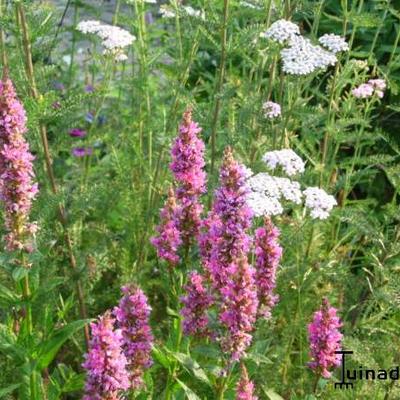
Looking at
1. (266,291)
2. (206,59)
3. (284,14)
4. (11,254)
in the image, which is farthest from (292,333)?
A: (206,59)

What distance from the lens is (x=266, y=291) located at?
2.58m

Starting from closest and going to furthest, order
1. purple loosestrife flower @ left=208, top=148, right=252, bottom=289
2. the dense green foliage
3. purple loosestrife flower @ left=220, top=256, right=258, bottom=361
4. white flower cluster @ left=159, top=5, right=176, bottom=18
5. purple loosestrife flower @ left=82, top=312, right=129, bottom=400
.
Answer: purple loosestrife flower @ left=82, top=312, right=129, bottom=400, purple loosestrife flower @ left=220, top=256, right=258, bottom=361, purple loosestrife flower @ left=208, top=148, right=252, bottom=289, the dense green foliage, white flower cluster @ left=159, top=5, right=176, bottom=18

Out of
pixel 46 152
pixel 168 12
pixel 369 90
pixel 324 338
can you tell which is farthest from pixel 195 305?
pixel 168 12

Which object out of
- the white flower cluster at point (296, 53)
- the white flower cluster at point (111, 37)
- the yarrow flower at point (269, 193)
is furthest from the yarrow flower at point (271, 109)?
the white flower cluster at point (111, 37)

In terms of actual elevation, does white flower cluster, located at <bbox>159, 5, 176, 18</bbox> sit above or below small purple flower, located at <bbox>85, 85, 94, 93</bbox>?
above

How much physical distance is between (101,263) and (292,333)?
915 millimetres

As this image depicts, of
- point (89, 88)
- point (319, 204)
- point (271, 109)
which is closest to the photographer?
point (319, 204)

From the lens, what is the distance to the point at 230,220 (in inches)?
92.7

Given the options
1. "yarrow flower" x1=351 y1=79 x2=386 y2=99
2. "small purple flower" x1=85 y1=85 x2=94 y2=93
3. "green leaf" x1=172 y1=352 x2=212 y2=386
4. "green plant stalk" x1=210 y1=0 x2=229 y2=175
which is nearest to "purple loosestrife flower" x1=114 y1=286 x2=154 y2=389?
"green leaf" x1=172 y1=352 x2=212 y2=386

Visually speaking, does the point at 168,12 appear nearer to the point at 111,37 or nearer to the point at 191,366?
the point at 111,37

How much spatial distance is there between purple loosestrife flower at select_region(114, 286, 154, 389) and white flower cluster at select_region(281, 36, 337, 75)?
1.31 metres

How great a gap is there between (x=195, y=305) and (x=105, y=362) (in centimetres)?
58

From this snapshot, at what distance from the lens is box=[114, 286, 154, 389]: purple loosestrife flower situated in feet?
7.91

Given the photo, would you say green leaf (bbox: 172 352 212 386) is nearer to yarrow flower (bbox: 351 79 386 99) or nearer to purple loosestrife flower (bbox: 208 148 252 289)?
purple loosestrife flower (bbox: 208 148 252 289)
